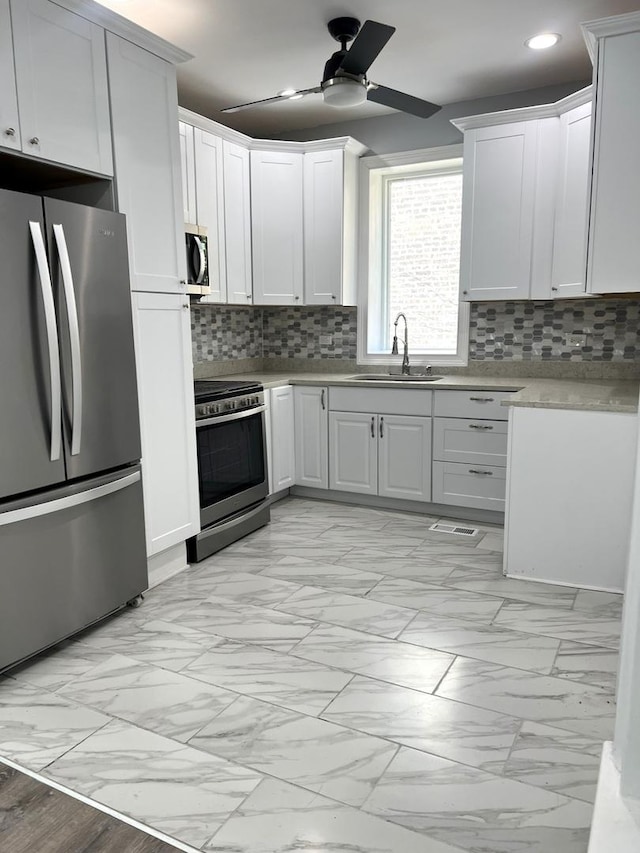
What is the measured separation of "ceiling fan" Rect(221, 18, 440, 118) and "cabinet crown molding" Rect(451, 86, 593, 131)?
0.75 metres

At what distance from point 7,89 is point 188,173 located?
1692 mm

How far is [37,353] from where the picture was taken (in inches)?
87.1

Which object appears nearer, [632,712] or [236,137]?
[632,712]

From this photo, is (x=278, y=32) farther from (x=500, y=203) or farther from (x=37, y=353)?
(x=37, y=353)

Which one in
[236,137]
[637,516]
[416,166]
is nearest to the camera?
[637,516]

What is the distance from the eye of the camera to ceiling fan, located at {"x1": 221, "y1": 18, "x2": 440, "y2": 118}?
257 centimetres

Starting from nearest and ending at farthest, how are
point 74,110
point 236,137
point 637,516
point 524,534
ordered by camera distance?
1. point 637,516
2. point 74,110
3. point 524,534
4. point 236,137

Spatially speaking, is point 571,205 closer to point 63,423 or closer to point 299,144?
point 299,144

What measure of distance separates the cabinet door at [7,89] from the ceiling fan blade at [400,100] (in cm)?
154

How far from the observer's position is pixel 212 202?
4.01m

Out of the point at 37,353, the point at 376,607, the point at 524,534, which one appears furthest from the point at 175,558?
the point at 524,534

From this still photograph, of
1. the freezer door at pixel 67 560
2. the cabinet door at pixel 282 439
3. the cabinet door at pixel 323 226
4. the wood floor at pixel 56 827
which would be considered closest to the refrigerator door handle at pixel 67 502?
the freezer door at pixel 67 560

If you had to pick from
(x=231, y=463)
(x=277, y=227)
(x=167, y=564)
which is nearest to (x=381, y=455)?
(x=231, y=463)

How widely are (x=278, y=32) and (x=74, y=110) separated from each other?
1320mm
